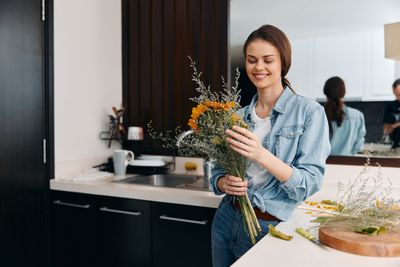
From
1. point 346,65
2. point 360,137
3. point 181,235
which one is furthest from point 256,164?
→ point 346,65

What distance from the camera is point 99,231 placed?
198 cm

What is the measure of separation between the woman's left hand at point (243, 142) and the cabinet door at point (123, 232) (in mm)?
955

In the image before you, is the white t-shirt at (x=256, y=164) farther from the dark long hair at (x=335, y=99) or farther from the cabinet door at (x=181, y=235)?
the dark long hair at (x=335, y=99)

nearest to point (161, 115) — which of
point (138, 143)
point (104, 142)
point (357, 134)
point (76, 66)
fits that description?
point (138, 143)

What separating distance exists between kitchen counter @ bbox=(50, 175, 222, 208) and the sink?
17cm

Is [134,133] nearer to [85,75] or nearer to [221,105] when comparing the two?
[85,75]

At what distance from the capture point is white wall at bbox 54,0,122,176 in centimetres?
218

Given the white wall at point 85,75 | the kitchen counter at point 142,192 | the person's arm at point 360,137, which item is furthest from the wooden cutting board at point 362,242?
the white wall at point 85,75

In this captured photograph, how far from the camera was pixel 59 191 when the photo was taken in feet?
6.86

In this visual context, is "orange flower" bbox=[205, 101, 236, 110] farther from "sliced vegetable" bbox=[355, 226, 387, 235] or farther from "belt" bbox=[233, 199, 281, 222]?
"sliced vegetable" bbox=[355, 226, 387, 235]

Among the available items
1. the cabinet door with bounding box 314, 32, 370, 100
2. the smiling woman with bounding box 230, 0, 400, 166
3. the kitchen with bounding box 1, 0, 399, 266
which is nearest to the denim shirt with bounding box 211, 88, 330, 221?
the kitchen with bounding box 1, 0, 399, 266

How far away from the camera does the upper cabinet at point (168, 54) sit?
2.32 metres

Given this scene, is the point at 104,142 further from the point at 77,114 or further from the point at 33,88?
the point at 33,88

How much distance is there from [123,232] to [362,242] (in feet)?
4.40
